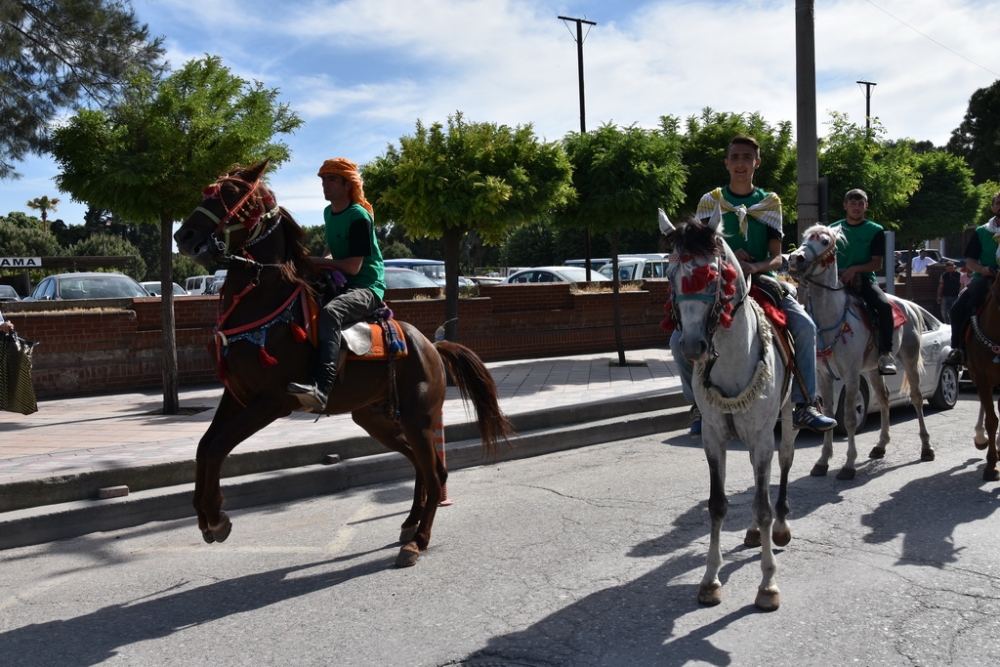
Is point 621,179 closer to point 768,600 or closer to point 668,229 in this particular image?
point 668,229

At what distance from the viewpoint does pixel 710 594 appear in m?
4.74

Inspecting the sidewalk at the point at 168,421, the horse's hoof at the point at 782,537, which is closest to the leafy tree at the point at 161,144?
the sidewalk at the point at 168,421

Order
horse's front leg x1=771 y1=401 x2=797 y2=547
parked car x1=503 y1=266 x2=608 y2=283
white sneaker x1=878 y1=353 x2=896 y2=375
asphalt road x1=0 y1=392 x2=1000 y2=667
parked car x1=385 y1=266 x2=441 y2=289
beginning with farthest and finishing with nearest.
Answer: parked car x1=503 y1=266 x2=608 y2=283, parked car x1=385 y1=266 x2=441 y2=289, white sneaker x1=878 y1=353 x2=896 y2=375, horse's front leg x1=771 y1=401 x2=797 y2=547, asphalt road x1=0 y1=392 x2=1000 y2=667

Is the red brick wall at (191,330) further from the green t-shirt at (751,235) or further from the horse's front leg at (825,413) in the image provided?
the green t-shirt at (751,235)

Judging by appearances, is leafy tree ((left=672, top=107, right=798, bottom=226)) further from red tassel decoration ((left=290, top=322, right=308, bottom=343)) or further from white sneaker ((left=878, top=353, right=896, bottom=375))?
red tassel decoration ((left=290, top=322, right=308, bottom=343))

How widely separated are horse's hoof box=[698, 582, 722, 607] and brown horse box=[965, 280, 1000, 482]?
13.5ft

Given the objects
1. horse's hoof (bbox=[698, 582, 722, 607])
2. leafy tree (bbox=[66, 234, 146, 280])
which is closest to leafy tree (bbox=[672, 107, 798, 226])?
horse's hoof (bbox=[698, 582, 722, 607])

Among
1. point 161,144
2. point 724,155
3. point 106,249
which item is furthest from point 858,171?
point 106,249

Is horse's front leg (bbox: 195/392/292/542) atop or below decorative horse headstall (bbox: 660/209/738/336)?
below

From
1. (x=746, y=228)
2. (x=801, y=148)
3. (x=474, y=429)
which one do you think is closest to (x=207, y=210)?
(x=746, y=228)

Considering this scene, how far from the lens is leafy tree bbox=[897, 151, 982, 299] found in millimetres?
26453

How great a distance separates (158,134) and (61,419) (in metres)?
3.56

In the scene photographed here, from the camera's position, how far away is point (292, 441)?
8.41 m

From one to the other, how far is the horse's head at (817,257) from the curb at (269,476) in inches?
125
